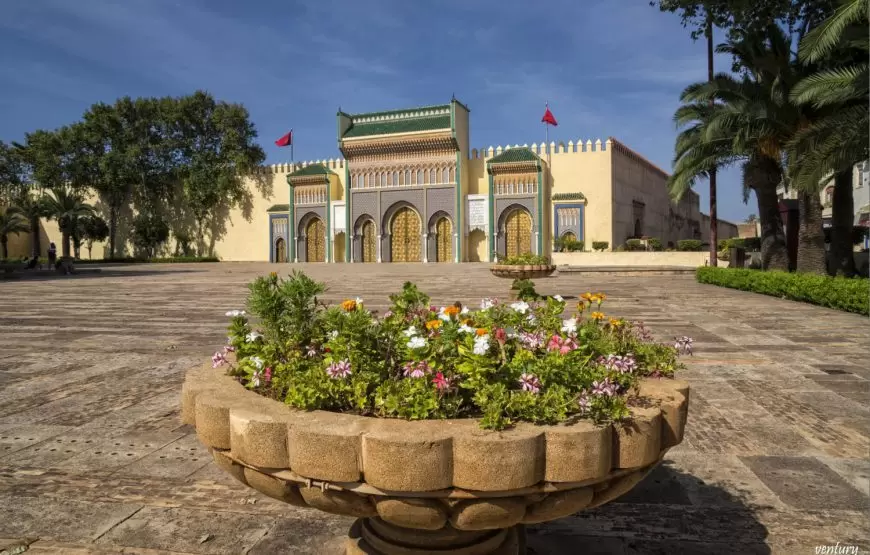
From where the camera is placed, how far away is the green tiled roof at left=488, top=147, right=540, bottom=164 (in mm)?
32156

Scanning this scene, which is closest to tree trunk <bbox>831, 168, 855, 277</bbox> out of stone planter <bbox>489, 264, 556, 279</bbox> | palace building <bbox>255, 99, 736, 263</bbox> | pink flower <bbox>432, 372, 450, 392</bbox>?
stone planter <bbox>489, 264, 556, 279</bbox>

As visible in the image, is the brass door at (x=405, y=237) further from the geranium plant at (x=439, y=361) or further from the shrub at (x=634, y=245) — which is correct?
the geranium plant at (x=439, y=361)

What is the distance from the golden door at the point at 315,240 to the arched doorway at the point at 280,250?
1.74m

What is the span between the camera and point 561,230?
3219 centimetres

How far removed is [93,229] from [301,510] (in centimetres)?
4288

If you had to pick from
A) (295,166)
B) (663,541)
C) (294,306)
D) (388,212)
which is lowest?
(663,541)

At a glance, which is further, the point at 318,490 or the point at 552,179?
the point at 552,179

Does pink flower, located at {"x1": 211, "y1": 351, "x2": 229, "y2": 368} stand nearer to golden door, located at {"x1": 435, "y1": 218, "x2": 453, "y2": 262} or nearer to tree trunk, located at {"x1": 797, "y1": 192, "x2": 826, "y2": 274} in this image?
tree trunk, located at {"x1": 797, "y1": 192, "x2": 826, "y2": 274}

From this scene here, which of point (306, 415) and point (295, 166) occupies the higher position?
point (295, 166)

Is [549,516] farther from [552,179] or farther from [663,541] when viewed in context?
[552,179]

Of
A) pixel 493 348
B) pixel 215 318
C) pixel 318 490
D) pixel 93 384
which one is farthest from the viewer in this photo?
pixel 215 318

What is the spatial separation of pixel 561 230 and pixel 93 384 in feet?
96.3

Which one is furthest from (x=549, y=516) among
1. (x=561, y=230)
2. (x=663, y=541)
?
(x=561, y=230)

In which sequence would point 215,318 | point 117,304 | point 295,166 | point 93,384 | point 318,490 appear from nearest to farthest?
point 318,490, point 93,384, point 215,318, point 117,304, point 295,166
